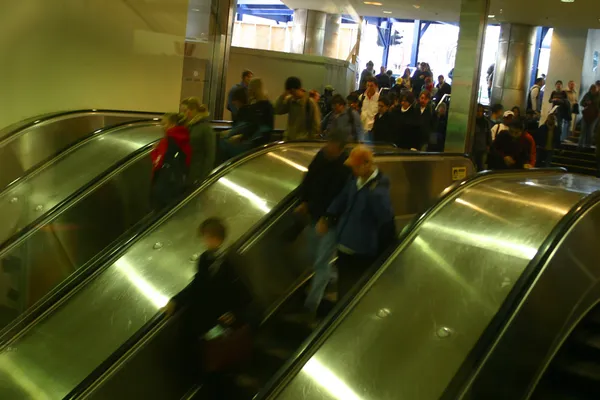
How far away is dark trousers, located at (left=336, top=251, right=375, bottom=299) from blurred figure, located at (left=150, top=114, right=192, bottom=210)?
202 centimetres

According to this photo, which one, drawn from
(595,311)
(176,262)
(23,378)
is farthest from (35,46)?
(595,311)

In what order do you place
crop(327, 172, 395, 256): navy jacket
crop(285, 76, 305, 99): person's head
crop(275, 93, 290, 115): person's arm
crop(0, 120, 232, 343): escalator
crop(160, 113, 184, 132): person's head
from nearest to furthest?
Answer: crop(327, 172, 395, 256): navy jacket → crop(0, 120, 232, 343): escalator → crop(160, 113, 184, 132): person's head → crop(285, 76, 305, 99): person's head → crop(275, 93, 290, 115): person's arm

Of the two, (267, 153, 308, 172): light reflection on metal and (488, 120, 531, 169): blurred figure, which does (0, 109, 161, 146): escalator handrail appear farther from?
(488, 120, 531, 169): blurred figure

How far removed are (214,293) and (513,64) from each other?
58.3ft

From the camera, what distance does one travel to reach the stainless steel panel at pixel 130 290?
5285 mm

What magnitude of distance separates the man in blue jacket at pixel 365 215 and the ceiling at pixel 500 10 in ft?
33.8

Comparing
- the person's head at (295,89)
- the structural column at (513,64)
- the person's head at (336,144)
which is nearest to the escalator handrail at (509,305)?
the person's head at (336,144)

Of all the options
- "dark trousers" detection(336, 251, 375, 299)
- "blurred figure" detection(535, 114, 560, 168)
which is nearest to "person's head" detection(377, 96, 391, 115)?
"blurred figure" detection(535, 114, 560, 168)

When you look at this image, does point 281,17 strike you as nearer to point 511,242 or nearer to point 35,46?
point 35,46

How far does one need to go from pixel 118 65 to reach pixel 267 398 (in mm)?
6220

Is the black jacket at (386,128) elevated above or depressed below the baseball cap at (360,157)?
above

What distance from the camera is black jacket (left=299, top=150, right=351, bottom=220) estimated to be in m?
5.68

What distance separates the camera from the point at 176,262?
5875 millimetres

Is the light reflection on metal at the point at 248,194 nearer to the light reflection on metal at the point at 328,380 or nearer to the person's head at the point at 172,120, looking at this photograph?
the person's head at the point at 172,120
